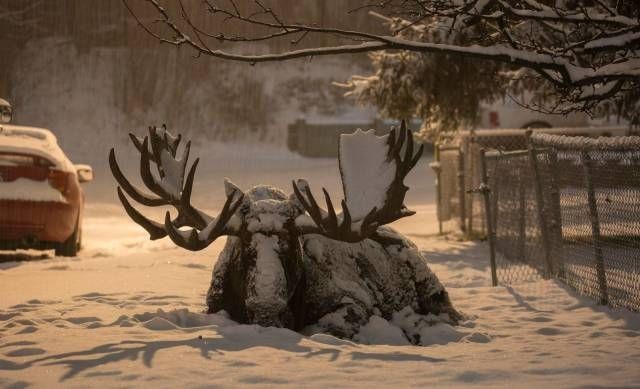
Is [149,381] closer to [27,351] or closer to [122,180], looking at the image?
[27,351]

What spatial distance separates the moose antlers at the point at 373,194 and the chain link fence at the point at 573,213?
1.94 metres

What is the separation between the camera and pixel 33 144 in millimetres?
12734

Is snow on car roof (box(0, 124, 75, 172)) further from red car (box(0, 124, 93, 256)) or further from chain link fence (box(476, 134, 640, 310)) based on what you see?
chain link fence (box(476, 134, 640, 310))

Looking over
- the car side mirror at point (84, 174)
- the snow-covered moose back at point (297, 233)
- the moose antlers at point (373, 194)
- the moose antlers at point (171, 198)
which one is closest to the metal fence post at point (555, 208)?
the snow-covered moose back at point (297, 233)

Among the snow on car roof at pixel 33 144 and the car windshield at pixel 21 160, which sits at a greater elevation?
the snow on car roof at pixel 33 144

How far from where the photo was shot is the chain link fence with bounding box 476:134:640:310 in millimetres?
8539

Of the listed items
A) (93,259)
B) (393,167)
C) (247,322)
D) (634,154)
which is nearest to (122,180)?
(247,322)

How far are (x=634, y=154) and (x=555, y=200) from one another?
2459mm

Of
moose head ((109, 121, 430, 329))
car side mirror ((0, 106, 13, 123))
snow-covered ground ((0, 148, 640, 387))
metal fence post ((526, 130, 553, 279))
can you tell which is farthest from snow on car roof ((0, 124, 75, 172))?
metal fence post ((526, 130, 553, 279))

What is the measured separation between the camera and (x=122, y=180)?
7.43 m

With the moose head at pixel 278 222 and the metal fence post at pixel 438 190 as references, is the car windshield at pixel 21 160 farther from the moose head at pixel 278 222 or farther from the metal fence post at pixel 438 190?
the metal fence post at pixel 438 190

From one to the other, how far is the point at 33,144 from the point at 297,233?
20.3 feet

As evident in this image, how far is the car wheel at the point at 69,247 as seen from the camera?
518 inches

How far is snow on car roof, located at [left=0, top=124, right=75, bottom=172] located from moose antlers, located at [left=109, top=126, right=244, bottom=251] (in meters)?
4.36
